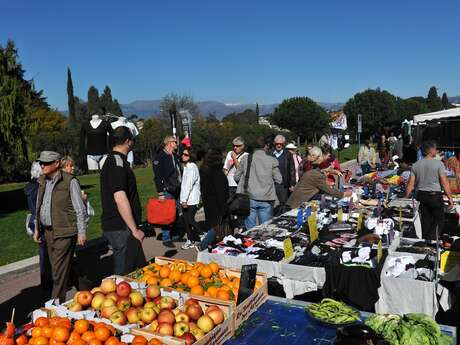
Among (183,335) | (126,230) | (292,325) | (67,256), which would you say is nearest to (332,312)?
(292,325)

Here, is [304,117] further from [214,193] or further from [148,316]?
[148,316]

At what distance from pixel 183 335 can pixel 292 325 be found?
804 mm

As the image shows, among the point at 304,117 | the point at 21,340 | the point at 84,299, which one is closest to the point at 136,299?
the point at 84,299

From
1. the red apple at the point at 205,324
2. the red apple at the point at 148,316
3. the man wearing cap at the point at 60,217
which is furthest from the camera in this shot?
the man wearing cap at the point at 60,217

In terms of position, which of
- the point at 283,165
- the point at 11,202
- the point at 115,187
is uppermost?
the point at 115,187

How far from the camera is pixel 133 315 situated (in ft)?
10.4

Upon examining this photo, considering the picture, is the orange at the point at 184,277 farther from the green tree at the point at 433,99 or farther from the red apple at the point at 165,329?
the green tree at the point at 433,99

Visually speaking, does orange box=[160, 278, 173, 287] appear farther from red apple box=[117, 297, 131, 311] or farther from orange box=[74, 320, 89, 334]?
orange box=[74, 320, 89, 334]

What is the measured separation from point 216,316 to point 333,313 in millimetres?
835

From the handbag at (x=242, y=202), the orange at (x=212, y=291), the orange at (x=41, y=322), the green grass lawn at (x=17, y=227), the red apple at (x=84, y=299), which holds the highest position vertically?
the handbag at (x=242, y=202)

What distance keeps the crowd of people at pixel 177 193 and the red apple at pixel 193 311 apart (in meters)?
1.12

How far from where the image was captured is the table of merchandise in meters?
2.91

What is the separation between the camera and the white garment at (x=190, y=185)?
7.09m

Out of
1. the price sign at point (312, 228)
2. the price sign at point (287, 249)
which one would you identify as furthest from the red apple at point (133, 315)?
the price sign at point (312, 228)
